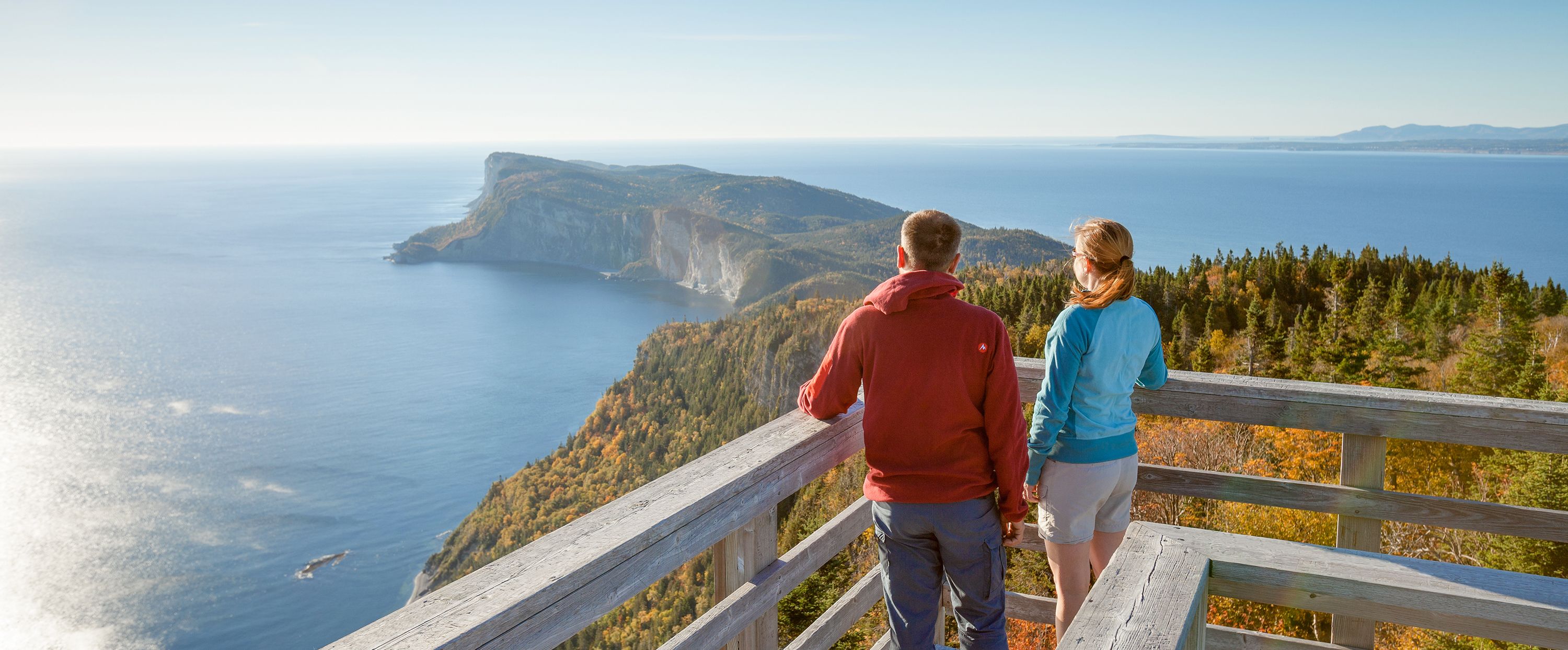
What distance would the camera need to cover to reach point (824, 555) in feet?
7.90

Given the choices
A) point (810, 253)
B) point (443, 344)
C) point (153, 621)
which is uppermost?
point (810, 253)

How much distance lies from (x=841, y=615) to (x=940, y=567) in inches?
15.3

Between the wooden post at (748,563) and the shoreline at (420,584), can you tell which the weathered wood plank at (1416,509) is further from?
the shoreline at (420,584)

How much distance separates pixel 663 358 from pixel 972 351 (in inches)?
3959

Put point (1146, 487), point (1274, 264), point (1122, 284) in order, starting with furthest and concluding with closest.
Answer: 1. point (1274, 264)
2. point (1146, 487)
3. point (1122, 284)

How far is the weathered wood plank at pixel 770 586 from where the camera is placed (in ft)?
6.07

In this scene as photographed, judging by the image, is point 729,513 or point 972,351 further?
point 972,351

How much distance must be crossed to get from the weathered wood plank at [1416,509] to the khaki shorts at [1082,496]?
46cm

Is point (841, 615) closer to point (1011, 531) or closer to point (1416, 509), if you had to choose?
point (1011, 531)

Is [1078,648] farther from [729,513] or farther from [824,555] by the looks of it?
[824,555]

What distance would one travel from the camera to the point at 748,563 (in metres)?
2.08

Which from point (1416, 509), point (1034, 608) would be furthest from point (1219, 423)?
point (1416, 509)

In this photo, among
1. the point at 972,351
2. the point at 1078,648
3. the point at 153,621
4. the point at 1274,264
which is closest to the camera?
the point at 1078,648

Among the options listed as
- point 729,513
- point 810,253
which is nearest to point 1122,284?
point 729,513
